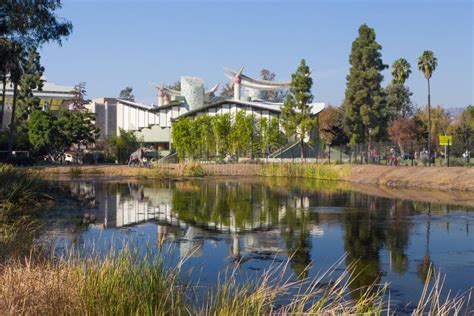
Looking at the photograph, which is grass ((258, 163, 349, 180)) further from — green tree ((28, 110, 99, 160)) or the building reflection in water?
green tree ((28, 110, 99, 160))

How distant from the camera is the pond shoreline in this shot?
35.3 metres

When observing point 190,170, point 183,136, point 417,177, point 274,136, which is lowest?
point 417,177

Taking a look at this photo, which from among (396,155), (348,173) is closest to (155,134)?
(396,155)

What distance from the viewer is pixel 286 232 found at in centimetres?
1717

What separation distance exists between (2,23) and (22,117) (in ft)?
156

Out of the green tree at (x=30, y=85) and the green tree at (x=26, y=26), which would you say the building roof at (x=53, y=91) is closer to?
the green tree at (x=30, y=85)

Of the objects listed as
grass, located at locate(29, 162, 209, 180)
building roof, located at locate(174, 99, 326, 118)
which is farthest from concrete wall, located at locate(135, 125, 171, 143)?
grass, located at locate(29, 162, 209, 180)

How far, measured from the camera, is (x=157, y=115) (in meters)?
83.6

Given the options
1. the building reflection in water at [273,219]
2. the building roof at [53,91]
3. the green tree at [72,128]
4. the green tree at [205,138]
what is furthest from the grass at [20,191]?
the building roof at [53,91]

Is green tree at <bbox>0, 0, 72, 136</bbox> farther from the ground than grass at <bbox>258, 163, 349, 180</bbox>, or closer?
farther from the ground

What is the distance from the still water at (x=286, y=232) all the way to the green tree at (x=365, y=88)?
1273 inches

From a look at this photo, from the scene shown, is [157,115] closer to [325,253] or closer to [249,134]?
[249,134]

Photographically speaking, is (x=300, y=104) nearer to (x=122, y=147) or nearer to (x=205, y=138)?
(x=205, y=138)

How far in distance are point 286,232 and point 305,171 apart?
104 ft
